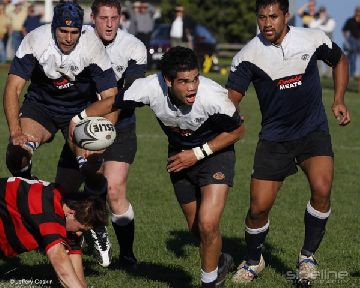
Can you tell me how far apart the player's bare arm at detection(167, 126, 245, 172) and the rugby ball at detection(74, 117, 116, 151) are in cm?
51

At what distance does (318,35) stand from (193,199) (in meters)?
1.74

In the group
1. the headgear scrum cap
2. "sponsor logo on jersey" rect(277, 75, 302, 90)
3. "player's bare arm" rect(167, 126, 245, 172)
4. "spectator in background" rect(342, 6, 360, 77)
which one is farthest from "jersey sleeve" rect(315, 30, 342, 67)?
"spectator in background" rect(342, 6, 360, 77)

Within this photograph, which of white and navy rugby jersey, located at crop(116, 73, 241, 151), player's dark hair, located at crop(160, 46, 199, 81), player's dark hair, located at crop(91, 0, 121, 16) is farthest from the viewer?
player's dark hair, located at crop(91, 0, 121, 16)

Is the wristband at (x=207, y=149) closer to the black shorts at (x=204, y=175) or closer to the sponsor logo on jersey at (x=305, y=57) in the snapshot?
the black shorts at (x=204, y=175)

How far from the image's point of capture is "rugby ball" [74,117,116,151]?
24.7 ft

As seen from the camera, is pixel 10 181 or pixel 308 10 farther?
pixel 308 10

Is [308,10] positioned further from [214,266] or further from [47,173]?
[214,266]

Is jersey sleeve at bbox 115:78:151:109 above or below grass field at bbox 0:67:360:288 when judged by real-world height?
above

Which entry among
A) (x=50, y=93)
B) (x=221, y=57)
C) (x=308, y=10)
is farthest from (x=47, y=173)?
(x=221, y=57)

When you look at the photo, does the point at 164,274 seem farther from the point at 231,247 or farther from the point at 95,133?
the point at 95,133

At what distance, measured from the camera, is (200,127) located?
7.56 m

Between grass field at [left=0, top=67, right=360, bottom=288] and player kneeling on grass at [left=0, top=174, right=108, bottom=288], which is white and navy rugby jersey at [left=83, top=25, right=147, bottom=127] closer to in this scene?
grass field at [left=0, top=67, right=360, bottom=288]

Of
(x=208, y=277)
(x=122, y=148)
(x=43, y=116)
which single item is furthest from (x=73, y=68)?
(x=208, y=277)

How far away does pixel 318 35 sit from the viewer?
8320 millimetres
